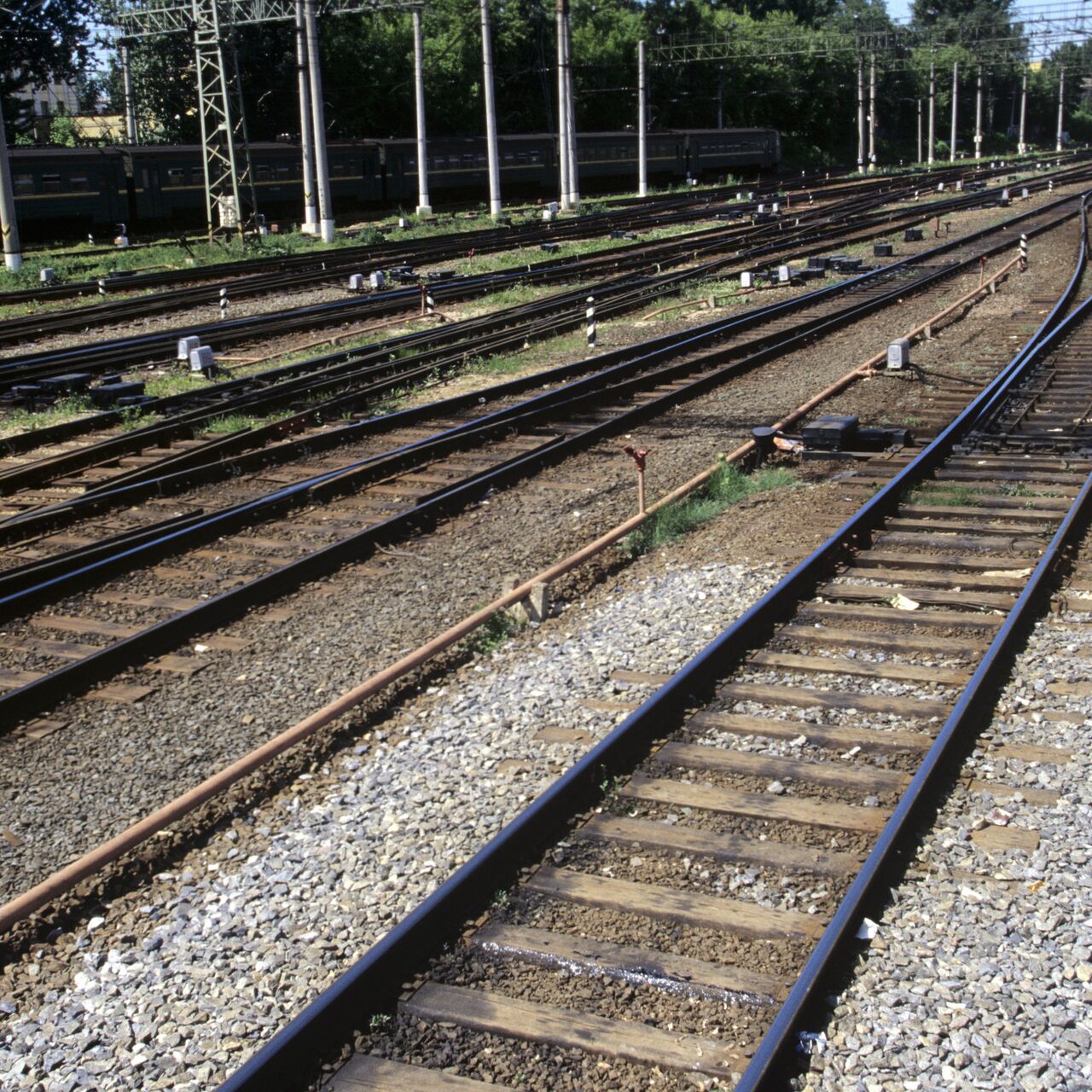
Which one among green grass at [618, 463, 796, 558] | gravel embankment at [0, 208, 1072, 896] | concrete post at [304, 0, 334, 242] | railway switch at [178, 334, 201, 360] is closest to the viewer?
gravel embankment at [0, 208, 1072, 896]

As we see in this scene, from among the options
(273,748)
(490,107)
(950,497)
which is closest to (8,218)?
(490,107)

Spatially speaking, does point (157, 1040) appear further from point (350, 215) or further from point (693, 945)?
point (350, 215)

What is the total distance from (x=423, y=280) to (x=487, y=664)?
765 inches

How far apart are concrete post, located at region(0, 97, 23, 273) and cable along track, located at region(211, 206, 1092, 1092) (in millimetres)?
25774

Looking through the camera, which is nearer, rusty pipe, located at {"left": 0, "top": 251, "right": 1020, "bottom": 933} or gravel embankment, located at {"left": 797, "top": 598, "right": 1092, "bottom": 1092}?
gravel embankment, located at {"left": 797, "top": 598, "right": 1092, "bottom": 1092}

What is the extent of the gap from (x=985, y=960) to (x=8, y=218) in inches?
1179

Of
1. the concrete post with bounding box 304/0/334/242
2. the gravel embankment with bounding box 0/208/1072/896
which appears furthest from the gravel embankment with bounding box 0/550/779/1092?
the concrete post with bounding box 304/0/334/242

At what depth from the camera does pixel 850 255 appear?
31.1m

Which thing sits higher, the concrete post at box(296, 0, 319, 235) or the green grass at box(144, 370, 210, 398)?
the concrete post at box(296, 0, 319, 235)

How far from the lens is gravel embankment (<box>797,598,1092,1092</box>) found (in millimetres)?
3984

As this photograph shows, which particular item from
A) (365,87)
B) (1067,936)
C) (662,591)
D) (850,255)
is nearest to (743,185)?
(365,87)

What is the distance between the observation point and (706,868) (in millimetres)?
5215

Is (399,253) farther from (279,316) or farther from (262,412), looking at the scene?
(262,412)

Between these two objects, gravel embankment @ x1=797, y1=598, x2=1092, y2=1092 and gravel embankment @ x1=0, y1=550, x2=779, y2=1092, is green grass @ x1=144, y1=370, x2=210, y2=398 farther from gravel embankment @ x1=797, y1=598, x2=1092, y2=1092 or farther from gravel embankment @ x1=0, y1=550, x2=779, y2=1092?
gravel embankment @ x1=797, y1=598, x2=1092, y2=1092
